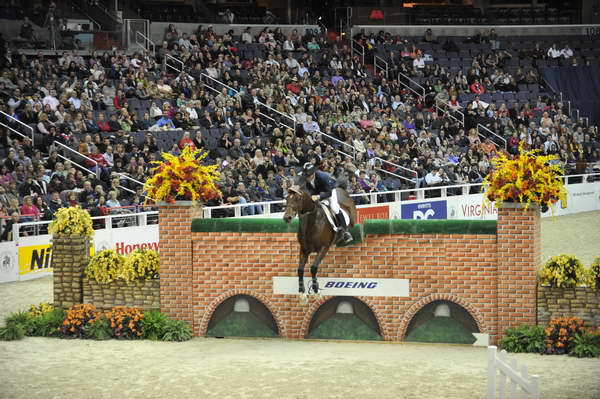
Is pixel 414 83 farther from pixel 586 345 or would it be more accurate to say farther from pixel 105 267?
pixel 586 345

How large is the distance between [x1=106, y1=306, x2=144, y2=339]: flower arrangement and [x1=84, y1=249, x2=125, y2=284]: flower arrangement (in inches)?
24.4

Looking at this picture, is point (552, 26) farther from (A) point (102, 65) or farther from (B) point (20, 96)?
(B) point (20, 96)

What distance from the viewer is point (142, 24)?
34.9 meters

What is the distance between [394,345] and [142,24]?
22627mm

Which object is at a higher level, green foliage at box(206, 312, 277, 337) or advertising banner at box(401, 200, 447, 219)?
advertising banner at box(401, 200, 447, 219)

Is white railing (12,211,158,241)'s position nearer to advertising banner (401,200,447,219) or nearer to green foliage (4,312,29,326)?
green foliage (4,312,29,326)

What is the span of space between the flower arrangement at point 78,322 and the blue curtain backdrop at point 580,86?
101ft

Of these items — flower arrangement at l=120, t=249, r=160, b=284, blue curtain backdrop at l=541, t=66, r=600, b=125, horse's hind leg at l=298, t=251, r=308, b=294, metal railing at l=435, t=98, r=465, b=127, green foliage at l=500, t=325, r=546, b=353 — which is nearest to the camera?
green foliage at l=500, t=325, r=546, b=353

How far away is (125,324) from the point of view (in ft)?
51.7

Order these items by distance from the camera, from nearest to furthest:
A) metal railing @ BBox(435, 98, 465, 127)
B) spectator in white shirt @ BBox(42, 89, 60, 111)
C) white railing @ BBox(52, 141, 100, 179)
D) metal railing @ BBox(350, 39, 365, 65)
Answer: white railing @ BBox(52, 141, 100, 179), spectator in white shirt @ BBox(42, 89, 60, 111), metal railing @ BBox(435, 98, 465, 127), metal railing @ BBox(350, 39, 365, 65)

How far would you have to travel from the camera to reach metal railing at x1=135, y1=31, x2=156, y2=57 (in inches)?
1345

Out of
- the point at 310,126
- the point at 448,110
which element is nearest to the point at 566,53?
the point at 448,110

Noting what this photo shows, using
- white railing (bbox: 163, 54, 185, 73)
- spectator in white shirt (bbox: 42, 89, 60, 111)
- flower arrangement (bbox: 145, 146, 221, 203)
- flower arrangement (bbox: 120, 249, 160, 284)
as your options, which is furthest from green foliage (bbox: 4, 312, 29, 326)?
white railing (bbox: 163, 54, 185, 73)

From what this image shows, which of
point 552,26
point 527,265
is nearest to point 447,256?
point 527,265
